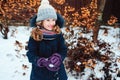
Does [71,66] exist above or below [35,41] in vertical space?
below

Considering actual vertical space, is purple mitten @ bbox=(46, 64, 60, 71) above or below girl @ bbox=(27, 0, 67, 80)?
below

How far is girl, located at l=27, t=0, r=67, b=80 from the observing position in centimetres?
386

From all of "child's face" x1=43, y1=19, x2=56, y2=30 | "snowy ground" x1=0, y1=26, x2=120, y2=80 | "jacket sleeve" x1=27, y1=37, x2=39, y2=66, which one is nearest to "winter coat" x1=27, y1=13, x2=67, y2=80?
"jacket sleeve" x1=27, y1=37, x2=39, y2=66

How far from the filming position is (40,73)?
13.3 ft

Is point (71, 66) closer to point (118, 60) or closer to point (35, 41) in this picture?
point (118, 60)

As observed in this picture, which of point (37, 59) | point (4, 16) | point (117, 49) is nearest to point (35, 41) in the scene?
point (37, 59)

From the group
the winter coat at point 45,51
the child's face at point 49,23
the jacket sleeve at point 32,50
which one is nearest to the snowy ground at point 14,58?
the winter coat at point 45,51

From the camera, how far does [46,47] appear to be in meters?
3.95

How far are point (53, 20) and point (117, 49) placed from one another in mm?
3691

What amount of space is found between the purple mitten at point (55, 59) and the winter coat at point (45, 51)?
92 millimetres

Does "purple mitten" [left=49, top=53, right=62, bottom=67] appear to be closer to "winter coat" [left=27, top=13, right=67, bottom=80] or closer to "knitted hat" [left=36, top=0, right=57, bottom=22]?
"winter coat" [left=27, top=13, right=67, bottom=80]

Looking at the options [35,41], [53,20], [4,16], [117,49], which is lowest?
[117,49]

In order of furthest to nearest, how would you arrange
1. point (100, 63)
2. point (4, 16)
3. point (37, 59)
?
point (4, 16) → point (100, 63) → point (37, 59)

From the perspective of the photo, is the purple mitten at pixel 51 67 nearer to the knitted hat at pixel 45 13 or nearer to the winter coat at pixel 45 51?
the winter coat at pixel 45 51
